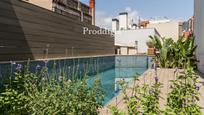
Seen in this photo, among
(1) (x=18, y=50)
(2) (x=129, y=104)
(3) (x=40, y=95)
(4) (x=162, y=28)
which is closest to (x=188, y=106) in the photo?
(2) (x=129, y=104)

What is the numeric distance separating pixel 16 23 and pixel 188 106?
1042cm

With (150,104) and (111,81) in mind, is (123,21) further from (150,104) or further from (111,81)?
(150,104)

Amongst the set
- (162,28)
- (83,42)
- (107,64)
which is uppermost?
(162,28)

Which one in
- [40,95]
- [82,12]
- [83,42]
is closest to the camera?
[40,95]

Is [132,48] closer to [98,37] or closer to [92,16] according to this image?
[92,16]

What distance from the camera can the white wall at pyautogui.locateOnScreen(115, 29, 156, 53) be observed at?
3327 cm

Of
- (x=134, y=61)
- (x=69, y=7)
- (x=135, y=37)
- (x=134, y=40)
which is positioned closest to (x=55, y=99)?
(x=134, y=61)

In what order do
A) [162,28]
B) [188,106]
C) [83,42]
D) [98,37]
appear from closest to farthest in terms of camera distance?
[188,106] → [83,42] → [98,37] → [162,28]

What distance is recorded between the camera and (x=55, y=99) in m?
2.72

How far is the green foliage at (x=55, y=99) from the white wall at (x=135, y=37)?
3016 cm

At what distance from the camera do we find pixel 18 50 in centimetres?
1179

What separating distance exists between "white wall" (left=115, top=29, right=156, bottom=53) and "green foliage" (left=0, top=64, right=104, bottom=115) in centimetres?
3016

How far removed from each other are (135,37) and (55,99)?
3190 cm

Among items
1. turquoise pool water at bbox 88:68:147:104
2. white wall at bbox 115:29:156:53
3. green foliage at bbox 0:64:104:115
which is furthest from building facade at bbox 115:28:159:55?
green foliage at bbox 0:64:104:115
